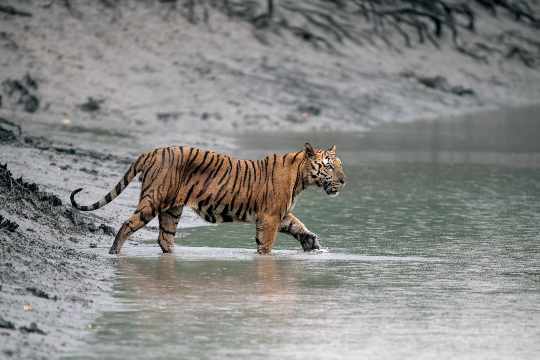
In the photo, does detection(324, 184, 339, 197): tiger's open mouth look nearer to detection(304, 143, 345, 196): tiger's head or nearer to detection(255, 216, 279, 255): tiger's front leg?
detection(304, 143, 345, 196): tiger's head

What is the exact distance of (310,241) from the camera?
35.6 feet

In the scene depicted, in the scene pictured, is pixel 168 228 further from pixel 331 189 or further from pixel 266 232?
pixel 331 189

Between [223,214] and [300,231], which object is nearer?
[223,214]

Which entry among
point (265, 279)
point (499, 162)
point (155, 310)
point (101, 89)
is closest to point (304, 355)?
point (155, 310)

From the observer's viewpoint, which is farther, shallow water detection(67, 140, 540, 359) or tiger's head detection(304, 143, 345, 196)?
tiger's head detection(304, 143, 345, 196)

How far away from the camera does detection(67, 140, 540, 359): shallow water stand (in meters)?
7.24

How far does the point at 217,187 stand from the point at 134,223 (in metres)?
0.74

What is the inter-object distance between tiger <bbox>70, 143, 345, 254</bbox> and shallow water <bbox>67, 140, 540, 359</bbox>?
11.9 inches

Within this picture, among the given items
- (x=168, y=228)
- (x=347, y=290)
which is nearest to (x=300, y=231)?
(x=168, y=228)

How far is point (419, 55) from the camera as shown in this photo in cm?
2686

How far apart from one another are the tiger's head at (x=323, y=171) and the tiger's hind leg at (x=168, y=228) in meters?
1.09

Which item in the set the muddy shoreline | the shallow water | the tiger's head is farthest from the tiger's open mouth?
the muddy shoreline

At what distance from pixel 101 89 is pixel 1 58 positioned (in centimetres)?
171

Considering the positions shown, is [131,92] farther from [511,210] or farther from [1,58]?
[511,210]
